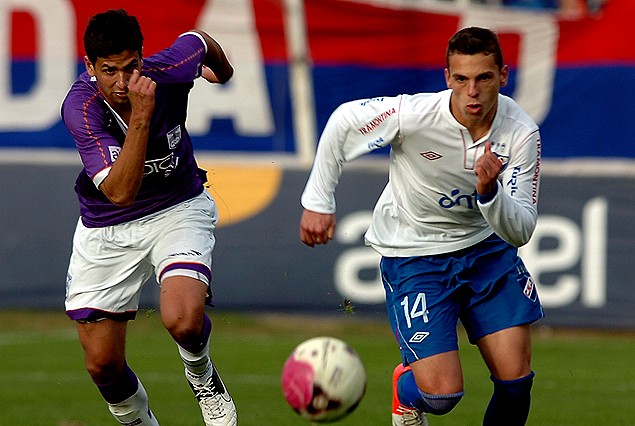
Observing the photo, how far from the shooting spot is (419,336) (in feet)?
21.5

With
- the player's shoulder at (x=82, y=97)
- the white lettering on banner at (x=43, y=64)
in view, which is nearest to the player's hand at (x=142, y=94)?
the player's shoulder at (x=82, y=97)

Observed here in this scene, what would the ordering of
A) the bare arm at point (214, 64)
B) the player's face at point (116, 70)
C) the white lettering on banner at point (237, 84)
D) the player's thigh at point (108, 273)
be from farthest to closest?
the white lettering on banner at point (237, 84)
the bare arm at point (214, 64)
the player's thigh at point (108, 273)
the player's face at point (116, 70)

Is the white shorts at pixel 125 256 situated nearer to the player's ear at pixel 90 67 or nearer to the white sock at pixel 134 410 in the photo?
the white sock at pixel 134 410

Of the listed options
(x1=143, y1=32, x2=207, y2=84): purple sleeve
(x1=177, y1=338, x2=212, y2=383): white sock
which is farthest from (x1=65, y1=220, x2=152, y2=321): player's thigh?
(x1=143, y1=32, x2=207, y2=84): purple sleeve

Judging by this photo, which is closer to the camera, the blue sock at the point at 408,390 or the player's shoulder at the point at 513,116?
the player's shoulder at the point at 513,116

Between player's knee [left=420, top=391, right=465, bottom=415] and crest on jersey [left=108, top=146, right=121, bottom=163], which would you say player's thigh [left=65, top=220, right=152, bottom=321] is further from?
player's knee [left=420, top=391, right=465, bottom=415]

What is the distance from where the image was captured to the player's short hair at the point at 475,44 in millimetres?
6188

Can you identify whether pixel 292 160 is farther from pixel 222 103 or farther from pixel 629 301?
pixel 629 301

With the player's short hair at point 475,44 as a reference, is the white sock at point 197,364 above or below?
below

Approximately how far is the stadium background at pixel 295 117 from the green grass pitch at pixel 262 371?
657 millimetres

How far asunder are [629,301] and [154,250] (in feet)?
26.3

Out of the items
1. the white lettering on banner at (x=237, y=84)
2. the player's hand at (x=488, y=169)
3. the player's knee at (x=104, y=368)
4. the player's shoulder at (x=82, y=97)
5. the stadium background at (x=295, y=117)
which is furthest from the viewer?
the white lettering on banner at (x=237, y=84)

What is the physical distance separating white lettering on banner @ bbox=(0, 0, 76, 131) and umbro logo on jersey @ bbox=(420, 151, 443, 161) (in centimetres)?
860

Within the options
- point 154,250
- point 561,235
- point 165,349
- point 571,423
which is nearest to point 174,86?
point 154,250
